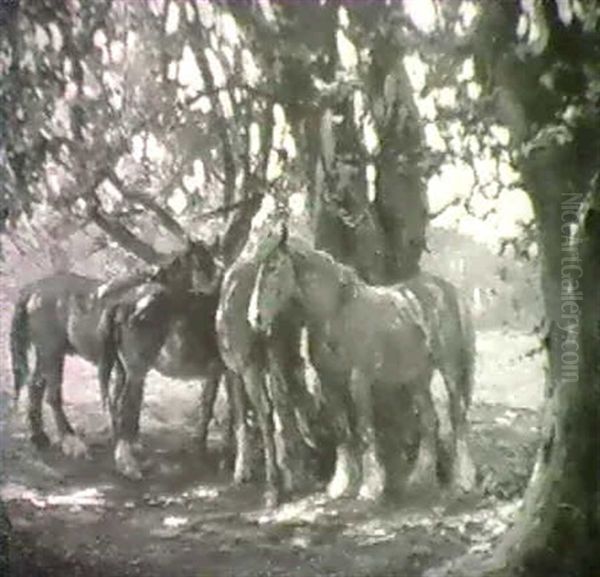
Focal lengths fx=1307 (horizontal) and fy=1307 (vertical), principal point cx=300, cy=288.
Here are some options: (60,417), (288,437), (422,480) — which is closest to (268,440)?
(288,437)

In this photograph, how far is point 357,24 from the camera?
1.96 meters

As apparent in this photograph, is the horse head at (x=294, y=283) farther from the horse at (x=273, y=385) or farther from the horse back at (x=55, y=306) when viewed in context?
the horse back at (x=55, y=306)

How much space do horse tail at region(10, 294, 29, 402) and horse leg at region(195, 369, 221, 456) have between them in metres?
0.31

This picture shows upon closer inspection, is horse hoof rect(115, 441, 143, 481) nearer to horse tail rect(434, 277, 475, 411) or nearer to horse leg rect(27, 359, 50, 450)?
horse leg rect(27, 359, 50, 450)

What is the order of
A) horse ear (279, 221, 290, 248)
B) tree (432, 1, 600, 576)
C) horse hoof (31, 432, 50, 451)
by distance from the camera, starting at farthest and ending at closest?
horse hoof (31, 432, 50, 451) → horse ear (279, 221, 290, 248) → tree (432, 1, 600, 576)

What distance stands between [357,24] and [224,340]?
1.72 ft

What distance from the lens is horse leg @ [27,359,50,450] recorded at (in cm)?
211

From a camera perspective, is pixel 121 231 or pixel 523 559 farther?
pixel 121 231

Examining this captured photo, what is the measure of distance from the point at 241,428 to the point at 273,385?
3.2 inches

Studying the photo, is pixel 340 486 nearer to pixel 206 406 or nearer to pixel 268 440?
pixel 268 440

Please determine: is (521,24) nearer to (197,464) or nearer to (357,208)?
(357,208)

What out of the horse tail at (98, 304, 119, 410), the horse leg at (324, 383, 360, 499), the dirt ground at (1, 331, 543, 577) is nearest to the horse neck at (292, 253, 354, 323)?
the horse leg at (324, 383, 360, 499)

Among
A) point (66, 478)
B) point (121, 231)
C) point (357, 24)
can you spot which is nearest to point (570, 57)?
point (357, 24)

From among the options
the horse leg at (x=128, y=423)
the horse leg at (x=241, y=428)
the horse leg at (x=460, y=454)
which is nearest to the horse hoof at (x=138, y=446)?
the horse leg at (x=128, y=423)
